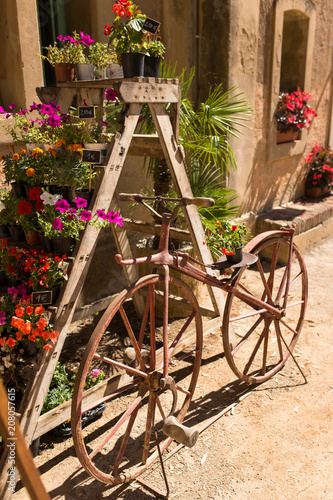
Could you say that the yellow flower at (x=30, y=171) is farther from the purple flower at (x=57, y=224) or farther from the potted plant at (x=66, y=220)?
the purple flower at (x=57, y=224)

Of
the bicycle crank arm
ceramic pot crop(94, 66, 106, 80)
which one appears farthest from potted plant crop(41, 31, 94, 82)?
the bicycle crank arm

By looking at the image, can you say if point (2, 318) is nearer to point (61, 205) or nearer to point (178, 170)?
point (61, 205)

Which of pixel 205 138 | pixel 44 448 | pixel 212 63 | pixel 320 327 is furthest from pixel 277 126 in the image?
pixel 44 448

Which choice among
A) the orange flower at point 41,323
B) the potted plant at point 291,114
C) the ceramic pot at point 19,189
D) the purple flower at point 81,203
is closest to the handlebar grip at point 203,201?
the purple flower at point 81,203

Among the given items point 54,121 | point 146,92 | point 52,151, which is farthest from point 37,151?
point 146,92

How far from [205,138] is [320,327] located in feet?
6.54

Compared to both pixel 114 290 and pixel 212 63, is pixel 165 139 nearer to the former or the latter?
pixel 114 290

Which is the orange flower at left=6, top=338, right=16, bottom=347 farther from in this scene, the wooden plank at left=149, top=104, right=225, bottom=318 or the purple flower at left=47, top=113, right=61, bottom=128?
the wooden plank at left=149, top=104, right=225, bottom=318

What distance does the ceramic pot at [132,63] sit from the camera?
262cm

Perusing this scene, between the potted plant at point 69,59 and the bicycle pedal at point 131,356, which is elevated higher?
the potted plant at point 69,59

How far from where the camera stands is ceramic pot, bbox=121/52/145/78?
2625 mm

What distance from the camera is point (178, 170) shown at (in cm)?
304

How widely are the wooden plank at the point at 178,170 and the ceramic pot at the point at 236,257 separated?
1.22 ft

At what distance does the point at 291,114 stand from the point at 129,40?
395cm
